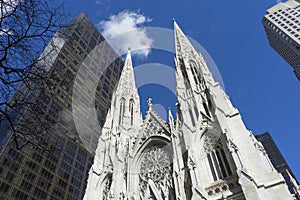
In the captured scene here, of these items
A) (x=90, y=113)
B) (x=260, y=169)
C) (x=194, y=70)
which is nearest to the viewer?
(x=260, y=169)

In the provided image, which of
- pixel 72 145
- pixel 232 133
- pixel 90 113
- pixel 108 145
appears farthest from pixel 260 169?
pixel 90 113

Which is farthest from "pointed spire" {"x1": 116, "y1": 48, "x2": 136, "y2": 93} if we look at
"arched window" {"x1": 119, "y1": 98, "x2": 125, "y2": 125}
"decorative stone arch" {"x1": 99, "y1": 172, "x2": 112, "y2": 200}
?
"decorative stone arch" {"x1": 99, "y1": 172, "x2": 112, "y2": 200}

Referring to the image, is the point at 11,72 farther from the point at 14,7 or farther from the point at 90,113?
the point at 90,113

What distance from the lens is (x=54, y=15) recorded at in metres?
5.44

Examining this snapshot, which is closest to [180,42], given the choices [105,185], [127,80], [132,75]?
[127,80]

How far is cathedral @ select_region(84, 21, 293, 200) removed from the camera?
1201 cm

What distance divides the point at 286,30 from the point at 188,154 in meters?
50.9

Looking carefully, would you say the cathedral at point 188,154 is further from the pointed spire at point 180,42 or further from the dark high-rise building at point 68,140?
the dark high-rise building at point 68,140

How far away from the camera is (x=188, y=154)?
13961mm

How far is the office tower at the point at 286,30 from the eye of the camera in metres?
48.6

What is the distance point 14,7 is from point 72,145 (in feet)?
114

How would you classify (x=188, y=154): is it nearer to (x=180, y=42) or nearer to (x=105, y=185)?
(x=105, y=185)

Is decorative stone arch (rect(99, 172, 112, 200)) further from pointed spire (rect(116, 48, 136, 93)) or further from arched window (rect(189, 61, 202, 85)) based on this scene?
pointed spire (rect(116, 48, 136, 93))

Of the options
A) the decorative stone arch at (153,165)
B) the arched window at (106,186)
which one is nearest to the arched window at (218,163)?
the decorative stone arch at (153,165)
